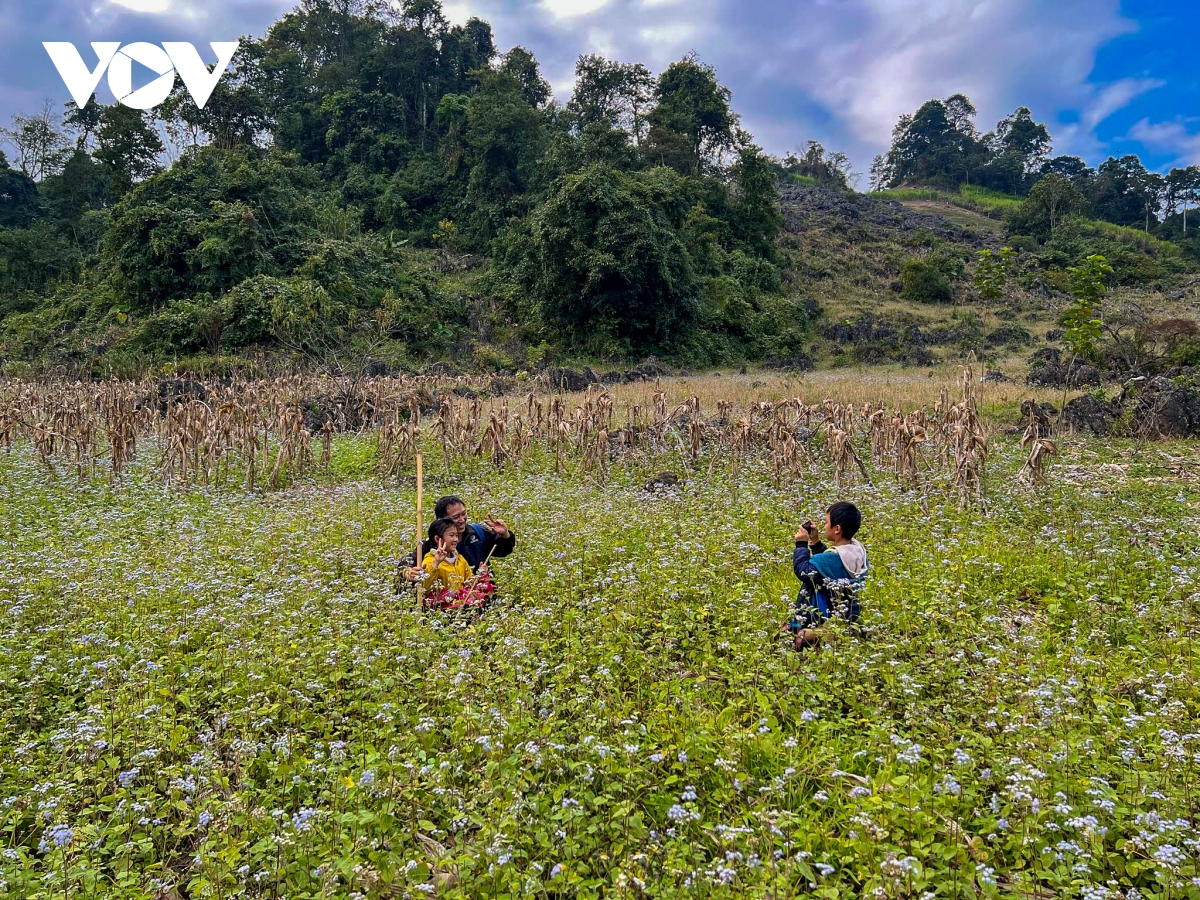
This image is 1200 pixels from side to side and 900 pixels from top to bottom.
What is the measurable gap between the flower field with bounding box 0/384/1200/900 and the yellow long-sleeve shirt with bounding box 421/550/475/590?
0.95ft

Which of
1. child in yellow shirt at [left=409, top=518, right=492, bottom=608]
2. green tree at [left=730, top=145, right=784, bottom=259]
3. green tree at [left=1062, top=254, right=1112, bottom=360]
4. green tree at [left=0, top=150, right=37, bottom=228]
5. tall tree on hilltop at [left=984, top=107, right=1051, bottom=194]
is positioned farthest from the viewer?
tall tree on hilltop at [left=984, top=107, right=1051, bottom=194]

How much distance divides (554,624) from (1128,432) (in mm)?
12365

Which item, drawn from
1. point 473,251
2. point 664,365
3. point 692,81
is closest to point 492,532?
point 664,365

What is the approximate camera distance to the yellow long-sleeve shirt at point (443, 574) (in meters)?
5.25

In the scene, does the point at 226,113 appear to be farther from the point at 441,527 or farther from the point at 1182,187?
the point at 1182,187

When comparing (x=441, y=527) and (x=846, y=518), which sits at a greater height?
(x=846, y=518)

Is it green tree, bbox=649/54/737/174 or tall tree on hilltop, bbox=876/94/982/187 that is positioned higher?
tall tree on hilltop, bbox=876/94/982/187

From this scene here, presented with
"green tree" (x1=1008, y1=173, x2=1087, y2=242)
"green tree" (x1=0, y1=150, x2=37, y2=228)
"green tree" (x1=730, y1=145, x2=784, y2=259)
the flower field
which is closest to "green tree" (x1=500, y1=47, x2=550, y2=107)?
"green tree" (x1=730, y1=145, x2=784, y2=259)

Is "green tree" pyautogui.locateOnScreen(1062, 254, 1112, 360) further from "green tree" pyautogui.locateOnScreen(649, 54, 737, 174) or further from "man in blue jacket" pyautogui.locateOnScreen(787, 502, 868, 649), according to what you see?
"green tree" pyautogui.locateOnScreen(649, 54, 737, 174)

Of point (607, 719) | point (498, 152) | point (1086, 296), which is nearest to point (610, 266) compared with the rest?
point (498, 152)

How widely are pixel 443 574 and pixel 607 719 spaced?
2111 mm

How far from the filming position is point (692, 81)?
147 ft

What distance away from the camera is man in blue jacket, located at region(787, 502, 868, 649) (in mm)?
4660

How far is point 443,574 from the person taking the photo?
5316mm
